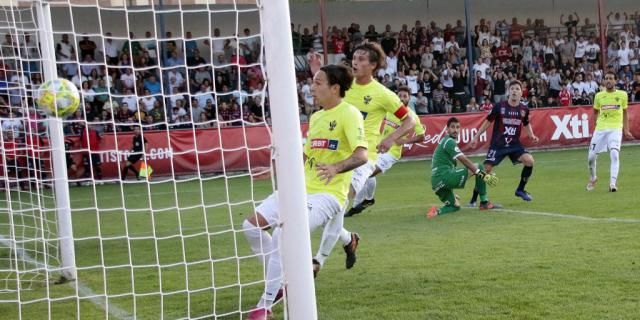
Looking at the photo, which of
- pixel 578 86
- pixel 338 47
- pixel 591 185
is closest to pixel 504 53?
pixel 578 86

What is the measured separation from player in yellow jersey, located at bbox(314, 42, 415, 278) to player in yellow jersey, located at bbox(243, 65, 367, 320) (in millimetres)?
2074

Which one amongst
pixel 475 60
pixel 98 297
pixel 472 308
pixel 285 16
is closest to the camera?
pixel 285 16

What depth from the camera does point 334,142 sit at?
707 centimetres

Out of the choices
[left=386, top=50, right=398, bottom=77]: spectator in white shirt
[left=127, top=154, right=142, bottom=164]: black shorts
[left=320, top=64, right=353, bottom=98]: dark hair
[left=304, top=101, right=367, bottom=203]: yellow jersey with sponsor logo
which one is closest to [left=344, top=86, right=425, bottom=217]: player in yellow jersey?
[left=304, top=101, right=367, bottom=203]: yellow jersey with sponsor logo

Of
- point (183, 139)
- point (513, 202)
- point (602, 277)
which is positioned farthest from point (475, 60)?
point (602, 277)

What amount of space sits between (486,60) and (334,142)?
2457 cm

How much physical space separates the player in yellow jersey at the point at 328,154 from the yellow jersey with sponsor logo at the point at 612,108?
32.0ft

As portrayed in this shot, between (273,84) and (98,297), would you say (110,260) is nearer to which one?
(98,297)

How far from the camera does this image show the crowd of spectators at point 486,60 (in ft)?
94.3

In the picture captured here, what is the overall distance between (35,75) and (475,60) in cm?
2333

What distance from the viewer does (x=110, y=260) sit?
9.73 metres

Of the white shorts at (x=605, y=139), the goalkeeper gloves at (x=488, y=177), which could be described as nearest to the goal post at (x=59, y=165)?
the goalkeeper gloves at (x=488, y=177)

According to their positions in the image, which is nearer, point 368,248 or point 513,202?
point 368,248

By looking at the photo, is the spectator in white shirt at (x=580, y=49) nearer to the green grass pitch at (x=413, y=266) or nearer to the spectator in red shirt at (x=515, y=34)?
the spectator in red shirt at (x=515, y=34)
